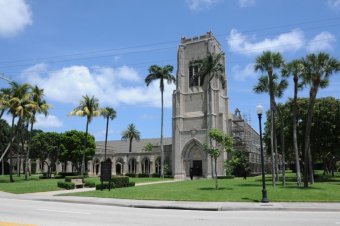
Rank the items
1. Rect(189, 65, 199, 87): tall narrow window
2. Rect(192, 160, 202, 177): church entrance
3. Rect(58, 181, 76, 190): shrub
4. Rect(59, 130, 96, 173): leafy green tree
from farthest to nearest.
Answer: Rect(189, 65, 199, 87): tall narrow window → Rect(192, 160, 202, 177): church entrance → Rect(59, 130, 96, 173): leafy green tree → Rect(58, 181, 76, 190): shrub

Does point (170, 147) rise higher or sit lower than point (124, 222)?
higher

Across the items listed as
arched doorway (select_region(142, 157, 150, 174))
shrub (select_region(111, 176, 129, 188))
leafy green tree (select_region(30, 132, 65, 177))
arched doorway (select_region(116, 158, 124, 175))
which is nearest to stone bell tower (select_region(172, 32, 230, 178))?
arched doorway (select_region(142, 157, 150, 174))

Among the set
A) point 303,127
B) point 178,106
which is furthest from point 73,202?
point 178,106

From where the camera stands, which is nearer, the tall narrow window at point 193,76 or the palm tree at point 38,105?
the palm tree at point 38,105

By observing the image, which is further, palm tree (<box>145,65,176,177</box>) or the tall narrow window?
the tall narrow window

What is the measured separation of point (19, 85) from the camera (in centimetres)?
4681

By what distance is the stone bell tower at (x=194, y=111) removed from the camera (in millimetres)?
62812

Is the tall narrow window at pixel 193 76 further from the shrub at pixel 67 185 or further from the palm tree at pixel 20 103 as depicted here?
the shrub at pixel 67 185

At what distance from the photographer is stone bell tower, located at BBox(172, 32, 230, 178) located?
62.8 metres

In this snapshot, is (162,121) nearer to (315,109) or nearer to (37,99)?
(37,99)

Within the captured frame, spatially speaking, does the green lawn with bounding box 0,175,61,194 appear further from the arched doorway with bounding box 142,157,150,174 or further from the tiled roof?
the tiled roof

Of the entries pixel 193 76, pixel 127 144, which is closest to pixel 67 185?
pixel 193 76

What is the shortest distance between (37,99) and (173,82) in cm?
2417

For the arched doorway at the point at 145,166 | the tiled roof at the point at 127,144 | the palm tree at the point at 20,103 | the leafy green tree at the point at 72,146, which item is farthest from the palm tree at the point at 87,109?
the tiled roof at the point at 127,144
